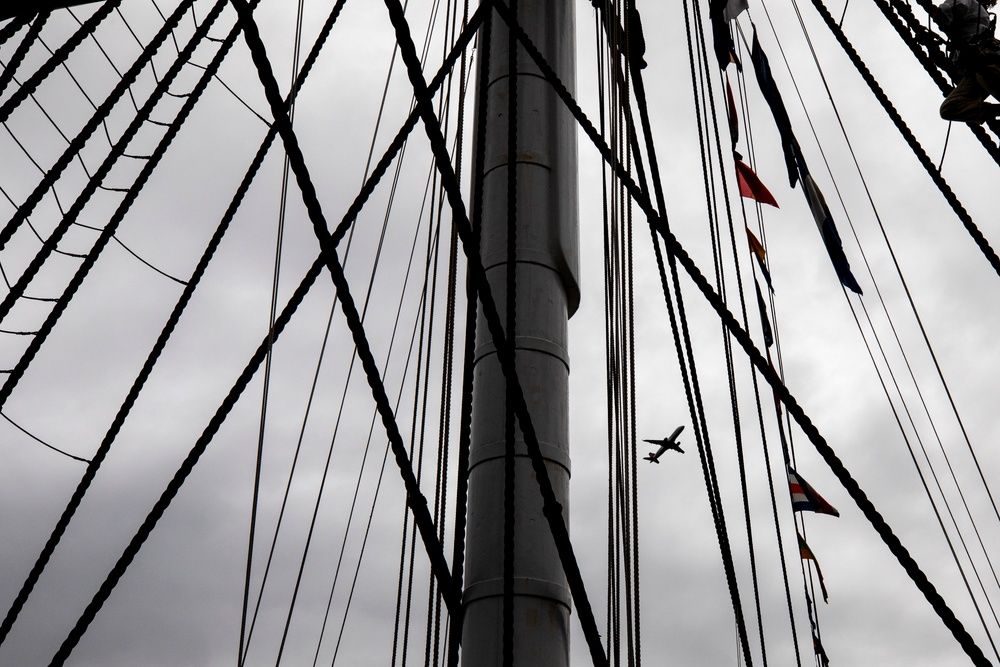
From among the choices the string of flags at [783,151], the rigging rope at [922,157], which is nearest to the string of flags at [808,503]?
the string of flags at [783,151]

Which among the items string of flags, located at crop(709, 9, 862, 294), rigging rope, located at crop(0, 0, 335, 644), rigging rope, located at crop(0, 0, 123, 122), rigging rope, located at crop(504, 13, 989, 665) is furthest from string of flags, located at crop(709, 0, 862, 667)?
rigging rope, located at crop(0, 0, 123, 122)

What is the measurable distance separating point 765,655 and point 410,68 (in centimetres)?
380

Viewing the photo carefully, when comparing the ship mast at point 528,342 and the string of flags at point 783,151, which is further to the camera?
the string of flags at point 783,151

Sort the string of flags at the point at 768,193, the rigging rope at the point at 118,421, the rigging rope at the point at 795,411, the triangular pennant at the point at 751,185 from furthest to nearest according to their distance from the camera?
the triangular pennant at the point at 751,185, the string of flags at the point at 768,193, the rigging rope at the point at 118,421, the rigging rope at the point at 795,411

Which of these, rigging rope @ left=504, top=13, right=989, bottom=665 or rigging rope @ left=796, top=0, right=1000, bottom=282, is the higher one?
rigging rope @ left=796, top=0, right=1000, bottom=282

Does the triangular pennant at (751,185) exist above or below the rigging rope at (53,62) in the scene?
above

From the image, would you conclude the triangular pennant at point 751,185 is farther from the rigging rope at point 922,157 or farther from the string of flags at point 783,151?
the rigging rope at point 922,157

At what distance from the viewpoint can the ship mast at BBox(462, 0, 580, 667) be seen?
2.96m

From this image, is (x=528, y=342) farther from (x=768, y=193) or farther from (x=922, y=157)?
(x=768, y=193)

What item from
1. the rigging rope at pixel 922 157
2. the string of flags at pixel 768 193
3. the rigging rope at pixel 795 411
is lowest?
the rigging rope at pixel 795 411

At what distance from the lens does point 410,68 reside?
8.77 ft

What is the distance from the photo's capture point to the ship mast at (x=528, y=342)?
2.96 m

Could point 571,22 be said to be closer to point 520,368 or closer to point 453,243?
point 453,243

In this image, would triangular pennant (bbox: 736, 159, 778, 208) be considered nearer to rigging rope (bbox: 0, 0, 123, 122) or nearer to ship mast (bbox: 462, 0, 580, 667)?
ship mast (bbox: 462, 0, 580, 667)
